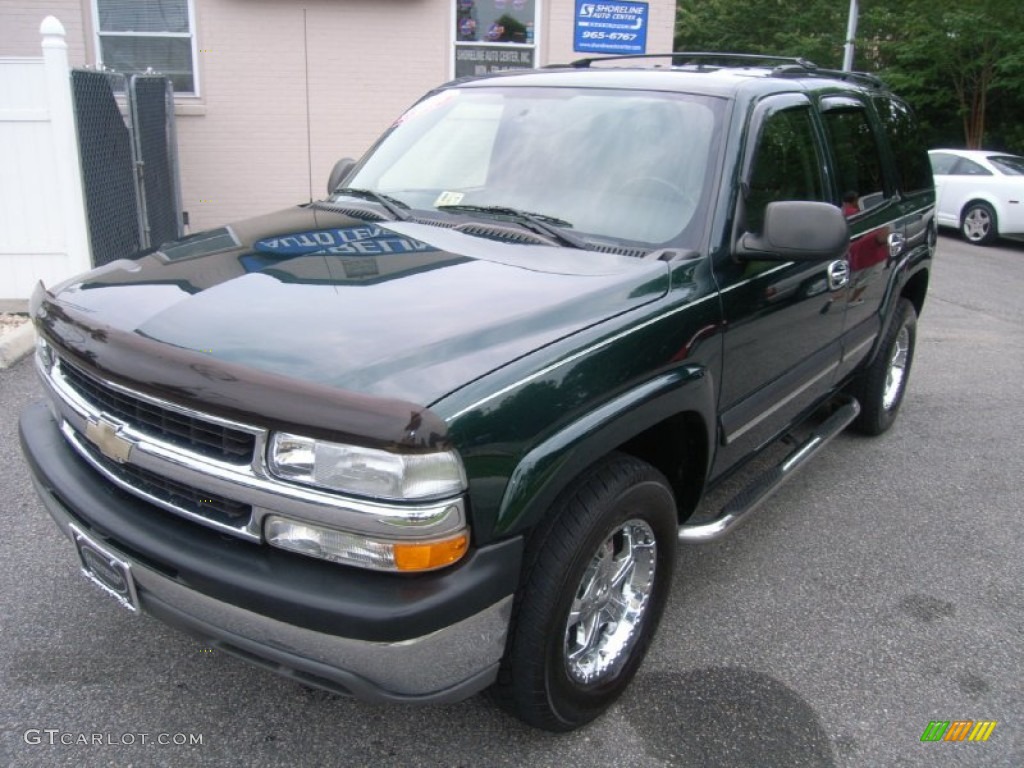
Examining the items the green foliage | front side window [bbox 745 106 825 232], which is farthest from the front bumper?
the green foliage

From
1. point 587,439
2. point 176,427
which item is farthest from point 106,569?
point 587,439

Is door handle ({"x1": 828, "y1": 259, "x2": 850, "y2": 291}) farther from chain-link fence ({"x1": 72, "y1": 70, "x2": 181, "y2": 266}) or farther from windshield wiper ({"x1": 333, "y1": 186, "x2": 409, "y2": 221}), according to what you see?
chain-link fence ({"x1": 72, "y1": 70, "x2": 181, "y2": 266})

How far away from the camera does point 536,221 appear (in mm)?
3104

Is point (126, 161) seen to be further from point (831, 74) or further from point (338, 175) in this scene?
point (831, 74)

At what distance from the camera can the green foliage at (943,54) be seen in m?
16.8

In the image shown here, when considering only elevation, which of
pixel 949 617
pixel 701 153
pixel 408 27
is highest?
pixel 408 27

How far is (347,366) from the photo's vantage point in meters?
2.02

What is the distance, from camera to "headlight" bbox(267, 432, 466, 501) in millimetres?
1914

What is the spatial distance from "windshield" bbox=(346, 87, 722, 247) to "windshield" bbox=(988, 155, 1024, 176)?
12.5 m

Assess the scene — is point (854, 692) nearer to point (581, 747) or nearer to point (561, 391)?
point (581, 747)

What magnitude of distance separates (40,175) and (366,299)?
5155mm

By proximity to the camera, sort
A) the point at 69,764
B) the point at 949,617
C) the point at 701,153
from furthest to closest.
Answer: the point at 949,617, the point at 701,153, the point at 69,764

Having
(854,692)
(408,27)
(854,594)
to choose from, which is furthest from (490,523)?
(408,27)

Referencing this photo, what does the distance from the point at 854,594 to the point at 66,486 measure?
286 centimetres
